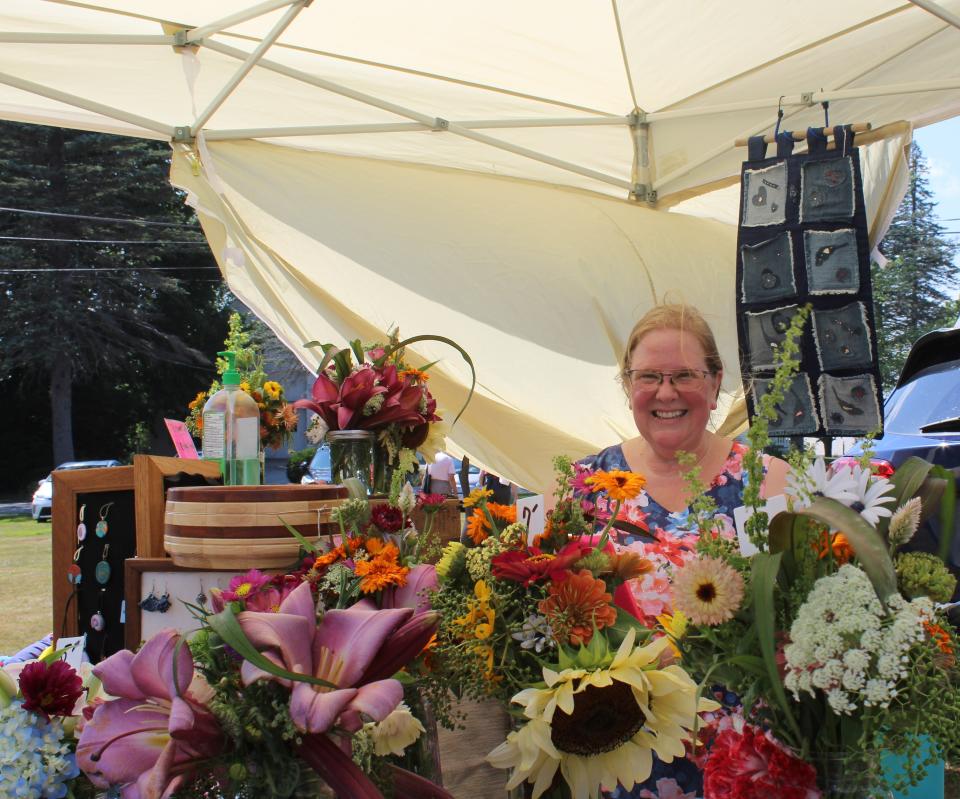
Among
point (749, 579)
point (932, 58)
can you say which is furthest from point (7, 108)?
point (749, 579)

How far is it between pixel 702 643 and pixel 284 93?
3.20 metres

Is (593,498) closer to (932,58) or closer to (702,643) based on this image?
(702,643)

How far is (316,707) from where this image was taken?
30.0 inches

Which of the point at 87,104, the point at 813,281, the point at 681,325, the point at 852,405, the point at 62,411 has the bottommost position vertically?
the point at 62,411

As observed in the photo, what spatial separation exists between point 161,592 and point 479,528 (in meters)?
0.62

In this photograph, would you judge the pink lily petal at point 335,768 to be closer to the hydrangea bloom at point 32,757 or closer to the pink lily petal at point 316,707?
the pink lily petal at point 316,707

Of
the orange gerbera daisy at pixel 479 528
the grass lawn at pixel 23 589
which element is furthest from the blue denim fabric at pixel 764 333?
the grass lawn at pixel 23 589

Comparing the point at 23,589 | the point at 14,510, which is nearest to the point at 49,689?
the point at 23,589

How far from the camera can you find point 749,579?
92 centimetres

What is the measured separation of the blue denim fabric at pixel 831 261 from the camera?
3184mm

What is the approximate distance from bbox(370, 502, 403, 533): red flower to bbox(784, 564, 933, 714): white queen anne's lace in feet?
1.76

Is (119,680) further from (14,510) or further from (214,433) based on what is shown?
(14,510)

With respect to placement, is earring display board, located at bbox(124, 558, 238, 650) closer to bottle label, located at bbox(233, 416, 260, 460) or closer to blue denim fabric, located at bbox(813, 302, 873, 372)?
bottle label, located at bbox(233, 416, 260, 460)

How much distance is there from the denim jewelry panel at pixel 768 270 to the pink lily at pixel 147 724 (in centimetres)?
282
